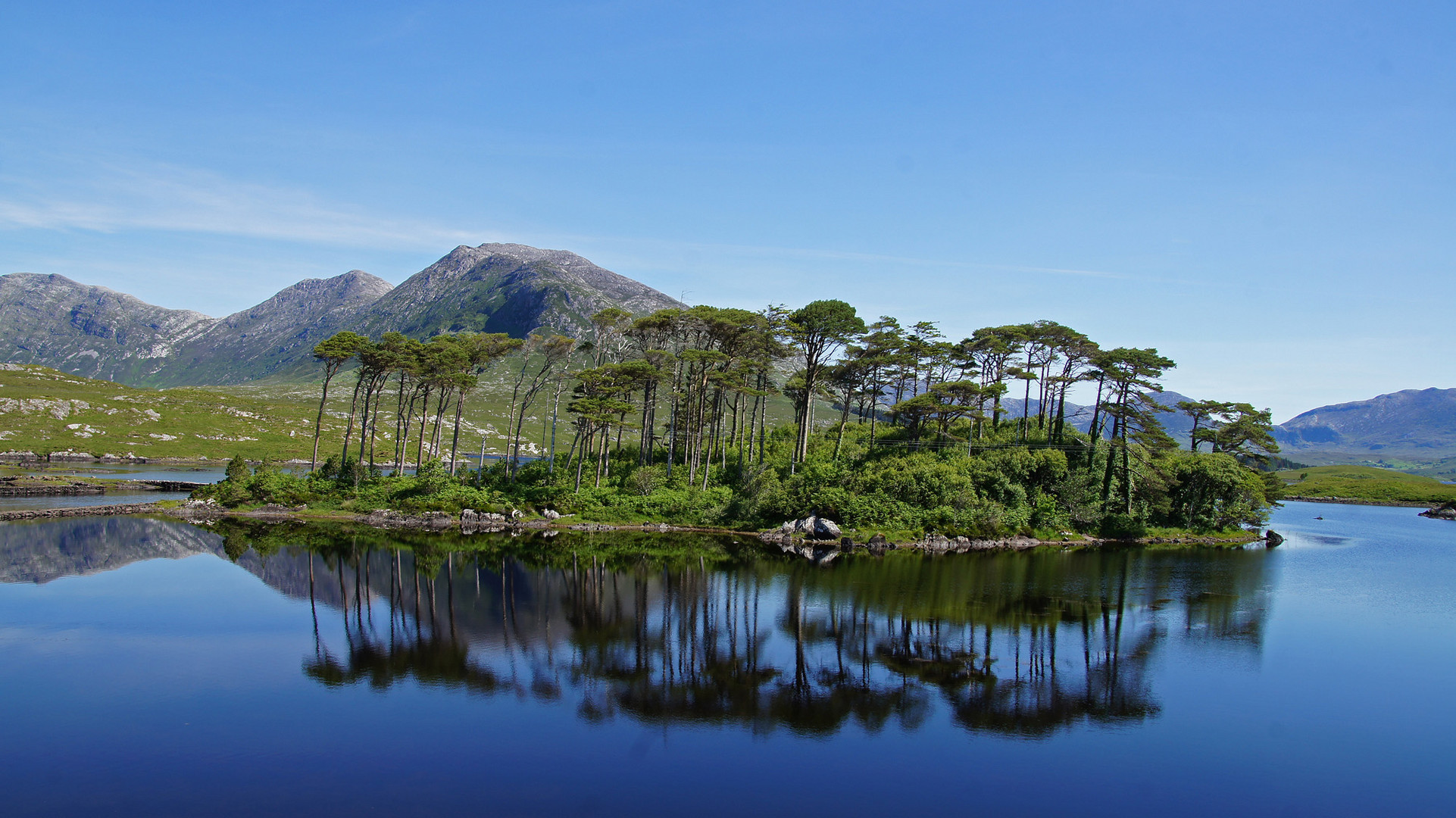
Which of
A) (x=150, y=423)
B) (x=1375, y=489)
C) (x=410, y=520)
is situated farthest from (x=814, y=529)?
(x=1375, y=489)

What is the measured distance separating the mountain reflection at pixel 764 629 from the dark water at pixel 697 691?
0.16 meters

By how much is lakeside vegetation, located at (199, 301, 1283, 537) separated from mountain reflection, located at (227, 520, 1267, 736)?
10.2m

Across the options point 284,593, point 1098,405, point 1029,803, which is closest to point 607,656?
point 1029,803

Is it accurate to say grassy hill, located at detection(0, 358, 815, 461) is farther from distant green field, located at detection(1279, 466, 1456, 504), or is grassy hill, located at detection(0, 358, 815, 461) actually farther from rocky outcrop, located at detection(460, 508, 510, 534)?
distant green field, located at detection(1279, 466, 1456, 504)

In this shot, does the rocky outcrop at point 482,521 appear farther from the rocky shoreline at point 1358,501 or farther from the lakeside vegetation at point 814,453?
the rocky shoreline at point 1358,501

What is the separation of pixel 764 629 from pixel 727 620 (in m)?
1.83

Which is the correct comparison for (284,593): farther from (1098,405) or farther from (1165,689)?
(1098,405)

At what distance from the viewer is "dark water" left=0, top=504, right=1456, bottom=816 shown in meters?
15.5

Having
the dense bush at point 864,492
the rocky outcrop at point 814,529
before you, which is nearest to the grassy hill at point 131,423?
the dense bush at point 864,492

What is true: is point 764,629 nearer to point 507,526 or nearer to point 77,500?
point 507,526

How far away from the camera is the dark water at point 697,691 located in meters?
15.5

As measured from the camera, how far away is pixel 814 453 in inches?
2317

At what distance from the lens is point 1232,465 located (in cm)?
5872

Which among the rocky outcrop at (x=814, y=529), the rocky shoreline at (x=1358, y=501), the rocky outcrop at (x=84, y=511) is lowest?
the rocky outcrop at (x=84, y=511)
